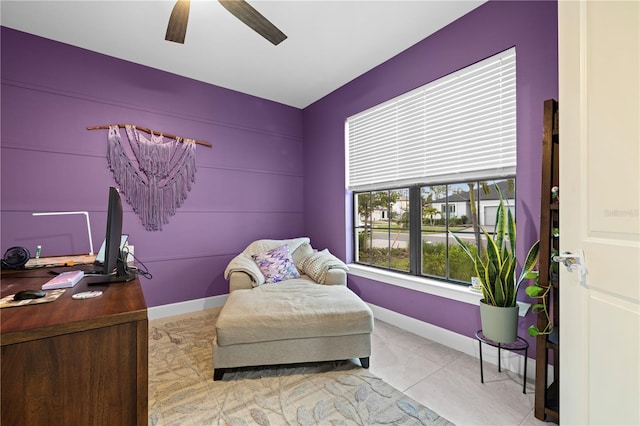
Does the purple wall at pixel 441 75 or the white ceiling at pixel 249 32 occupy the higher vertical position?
the white ceiling at pixel 249 32

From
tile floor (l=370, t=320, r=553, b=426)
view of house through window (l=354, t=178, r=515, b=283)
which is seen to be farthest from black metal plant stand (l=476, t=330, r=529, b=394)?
view of house through window (l=354, t=178, r=515, b=283)

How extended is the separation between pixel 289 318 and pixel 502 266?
142 centimetres

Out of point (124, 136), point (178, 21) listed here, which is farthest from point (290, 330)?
point (124, 136)

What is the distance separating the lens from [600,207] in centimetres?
93

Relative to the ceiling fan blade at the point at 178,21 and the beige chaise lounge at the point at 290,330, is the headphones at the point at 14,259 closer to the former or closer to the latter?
the beige chaise lounge at the point at 290,330

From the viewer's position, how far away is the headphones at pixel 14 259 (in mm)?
1719

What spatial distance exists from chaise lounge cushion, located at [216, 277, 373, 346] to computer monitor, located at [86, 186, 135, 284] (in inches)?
27.2

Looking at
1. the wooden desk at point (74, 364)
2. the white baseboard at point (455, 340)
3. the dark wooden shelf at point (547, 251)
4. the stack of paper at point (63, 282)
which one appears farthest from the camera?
the white baseboard at point (455, 340)

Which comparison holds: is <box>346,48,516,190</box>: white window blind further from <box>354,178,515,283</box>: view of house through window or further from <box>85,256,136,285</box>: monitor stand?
<box>85,256,136,285</box>: monitor stand

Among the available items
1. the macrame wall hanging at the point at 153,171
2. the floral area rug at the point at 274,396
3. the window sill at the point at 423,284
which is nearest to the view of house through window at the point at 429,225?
the window sill at the point at 423,284

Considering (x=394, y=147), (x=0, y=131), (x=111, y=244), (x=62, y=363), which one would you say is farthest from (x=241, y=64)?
(x=62, y=363)

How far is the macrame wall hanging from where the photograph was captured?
2771 millimetres

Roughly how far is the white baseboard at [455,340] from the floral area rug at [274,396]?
80 centimetres

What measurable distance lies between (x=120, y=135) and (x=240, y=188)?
51.9 inches
